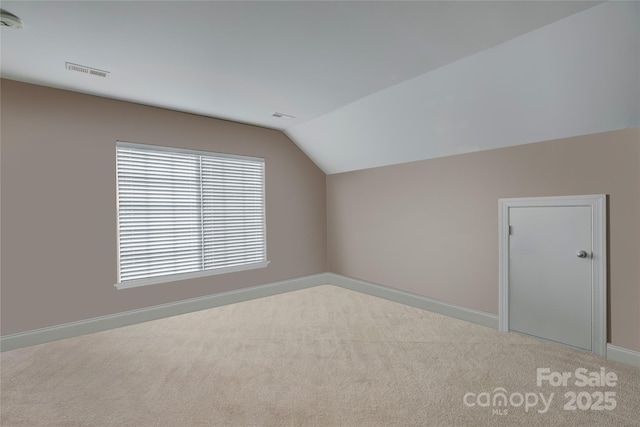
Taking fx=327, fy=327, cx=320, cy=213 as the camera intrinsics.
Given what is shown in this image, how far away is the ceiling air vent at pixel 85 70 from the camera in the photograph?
3029mm

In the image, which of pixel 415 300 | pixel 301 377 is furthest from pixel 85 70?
pixel 415 300

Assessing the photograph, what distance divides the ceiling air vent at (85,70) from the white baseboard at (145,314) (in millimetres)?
2664

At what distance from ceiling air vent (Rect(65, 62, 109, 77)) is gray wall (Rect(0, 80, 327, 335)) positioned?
0.72 metres

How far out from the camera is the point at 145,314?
4.09 m

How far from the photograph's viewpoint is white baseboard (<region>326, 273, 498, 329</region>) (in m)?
3.85

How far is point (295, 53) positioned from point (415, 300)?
353 centimetres

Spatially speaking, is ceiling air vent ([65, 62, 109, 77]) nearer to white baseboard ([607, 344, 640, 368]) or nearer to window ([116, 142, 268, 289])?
window ([116, 142, 268, 289])

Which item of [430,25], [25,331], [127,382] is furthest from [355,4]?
[25,331]

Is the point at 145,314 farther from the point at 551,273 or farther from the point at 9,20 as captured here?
the point at 551,273

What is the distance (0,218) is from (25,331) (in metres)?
1.18

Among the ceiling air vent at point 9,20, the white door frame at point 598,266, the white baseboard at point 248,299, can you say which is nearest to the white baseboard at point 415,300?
the white baseboard at point 248,299

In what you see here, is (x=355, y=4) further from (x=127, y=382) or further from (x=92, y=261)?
(x=92, y=261)

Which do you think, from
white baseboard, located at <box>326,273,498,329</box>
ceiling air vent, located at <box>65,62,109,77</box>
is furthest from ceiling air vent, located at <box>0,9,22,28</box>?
white baseboard, located at <box>326,273,498,329</box>

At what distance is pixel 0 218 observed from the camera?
3.27 m
